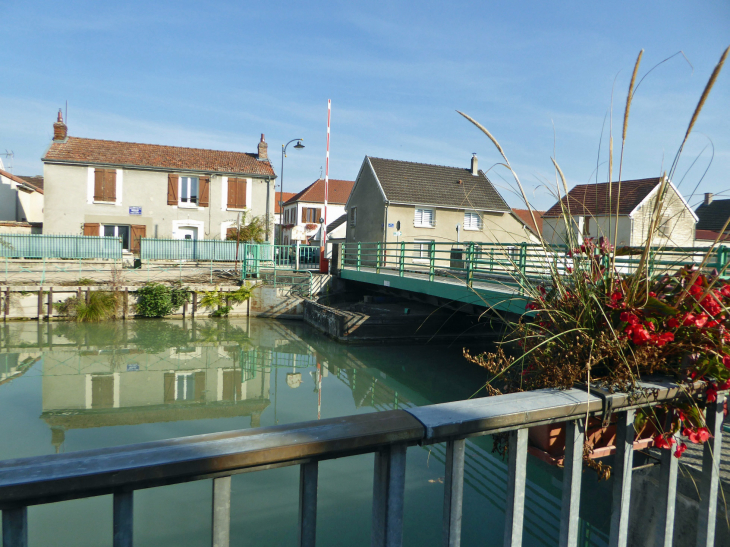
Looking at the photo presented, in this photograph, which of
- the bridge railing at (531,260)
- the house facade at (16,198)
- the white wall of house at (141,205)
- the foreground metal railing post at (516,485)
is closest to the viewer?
the foreground metal railing post at (516,485)

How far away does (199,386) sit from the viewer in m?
9.21

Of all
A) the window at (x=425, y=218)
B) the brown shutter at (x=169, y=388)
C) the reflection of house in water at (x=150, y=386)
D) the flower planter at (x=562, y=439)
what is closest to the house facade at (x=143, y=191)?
the window at (x=425, y=218)

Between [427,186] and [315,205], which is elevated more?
[315,205]

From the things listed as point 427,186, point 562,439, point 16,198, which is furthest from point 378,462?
point 16,198

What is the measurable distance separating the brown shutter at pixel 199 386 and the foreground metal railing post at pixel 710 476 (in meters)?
7.83

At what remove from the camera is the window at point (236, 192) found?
23641 millimetres

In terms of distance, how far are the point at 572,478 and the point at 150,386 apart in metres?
8.81

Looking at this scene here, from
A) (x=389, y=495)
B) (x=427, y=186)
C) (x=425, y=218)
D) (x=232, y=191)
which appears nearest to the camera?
(x=389, y=495)

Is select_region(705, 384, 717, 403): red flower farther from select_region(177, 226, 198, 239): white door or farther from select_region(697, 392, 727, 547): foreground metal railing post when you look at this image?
select_region(177, 226, 198, 239): white door

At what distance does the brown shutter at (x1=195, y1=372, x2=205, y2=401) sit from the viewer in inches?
336

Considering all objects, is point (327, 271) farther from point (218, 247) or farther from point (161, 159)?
point (161, 159)

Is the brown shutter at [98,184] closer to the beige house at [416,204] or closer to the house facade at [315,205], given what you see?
the beige house at [416,204]

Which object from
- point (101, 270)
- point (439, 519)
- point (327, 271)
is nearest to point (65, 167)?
point (101, 270)

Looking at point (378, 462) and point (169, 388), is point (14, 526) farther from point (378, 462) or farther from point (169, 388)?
point (169, 388)
